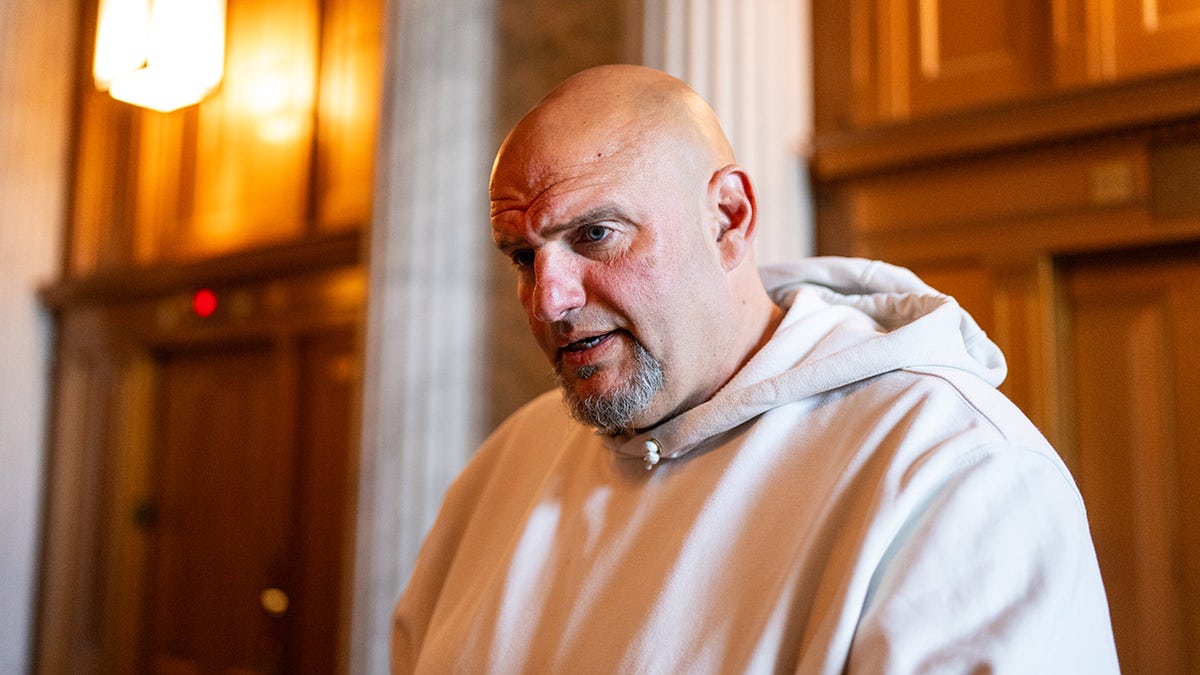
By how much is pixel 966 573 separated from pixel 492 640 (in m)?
0.77

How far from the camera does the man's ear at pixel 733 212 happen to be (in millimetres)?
1690

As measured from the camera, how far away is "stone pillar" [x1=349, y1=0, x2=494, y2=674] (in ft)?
11.9

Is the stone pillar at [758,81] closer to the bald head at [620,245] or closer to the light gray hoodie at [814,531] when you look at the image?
the light gray hoodie at [814,531]

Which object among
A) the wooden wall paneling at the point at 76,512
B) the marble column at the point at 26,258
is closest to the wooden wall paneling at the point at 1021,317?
the wooden wall paneling at the point at 76,512

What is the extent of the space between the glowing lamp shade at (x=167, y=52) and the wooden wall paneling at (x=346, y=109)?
2.57 feet

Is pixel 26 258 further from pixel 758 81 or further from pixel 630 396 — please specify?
pixel 630 396

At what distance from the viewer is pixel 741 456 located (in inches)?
59.8

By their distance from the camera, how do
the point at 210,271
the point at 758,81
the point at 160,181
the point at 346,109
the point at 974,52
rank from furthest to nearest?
the point at 160,181
the point at 210,271
the point at 346,109
the point at 758,81
the point at 974,52

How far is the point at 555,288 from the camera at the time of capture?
157cm

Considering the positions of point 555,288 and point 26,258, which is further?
point 26,258

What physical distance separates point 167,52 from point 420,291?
1360 millimetres

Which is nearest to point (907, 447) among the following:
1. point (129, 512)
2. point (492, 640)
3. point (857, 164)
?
point (492, 640)

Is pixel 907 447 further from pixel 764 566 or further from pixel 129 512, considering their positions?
pixel 129 512

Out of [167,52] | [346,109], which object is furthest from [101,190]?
[167,52]
